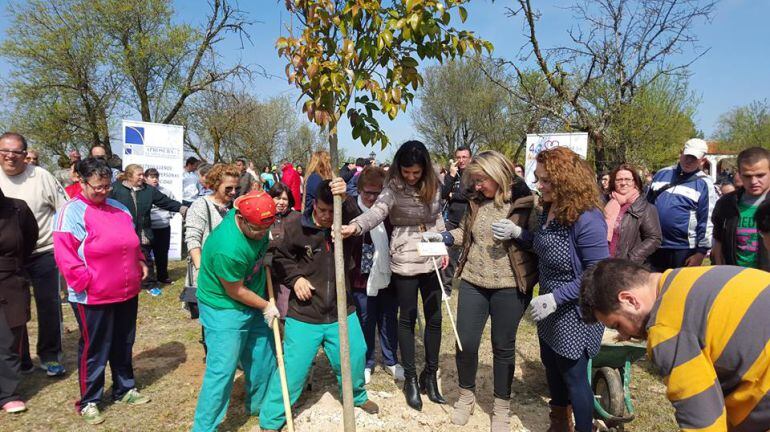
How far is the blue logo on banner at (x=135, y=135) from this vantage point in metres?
9.40

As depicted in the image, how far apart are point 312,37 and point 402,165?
1.34 metres

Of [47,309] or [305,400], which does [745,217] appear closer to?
[305,400]

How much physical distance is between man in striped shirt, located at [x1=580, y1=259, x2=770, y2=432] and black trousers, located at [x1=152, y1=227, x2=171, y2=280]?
25.4 feet

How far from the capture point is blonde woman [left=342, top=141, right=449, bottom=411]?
351 centimetres

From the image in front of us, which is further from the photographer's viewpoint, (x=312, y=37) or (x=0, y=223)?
(x=0, y=223)

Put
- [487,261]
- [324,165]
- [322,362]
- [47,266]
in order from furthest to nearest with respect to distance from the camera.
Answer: [324,165]
[322,362]
[47,266]
[487,261]

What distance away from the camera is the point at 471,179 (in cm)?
340

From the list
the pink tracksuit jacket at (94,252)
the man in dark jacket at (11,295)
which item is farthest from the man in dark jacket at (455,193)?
the man in dark jacket at (11,295)

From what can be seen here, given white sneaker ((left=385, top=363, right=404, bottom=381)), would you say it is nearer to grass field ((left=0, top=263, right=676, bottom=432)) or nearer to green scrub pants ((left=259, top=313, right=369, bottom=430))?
grass field ((left=0, top=263, right=676, bottom=432))

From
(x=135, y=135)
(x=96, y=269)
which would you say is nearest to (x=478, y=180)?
(x=96, y=269)

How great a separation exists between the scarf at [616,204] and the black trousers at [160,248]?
6807mm

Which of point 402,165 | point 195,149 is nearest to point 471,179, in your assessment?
point 402,165

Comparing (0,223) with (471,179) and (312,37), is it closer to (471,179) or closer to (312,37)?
(312,37)

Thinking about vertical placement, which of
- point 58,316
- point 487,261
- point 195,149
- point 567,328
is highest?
point 195,149
